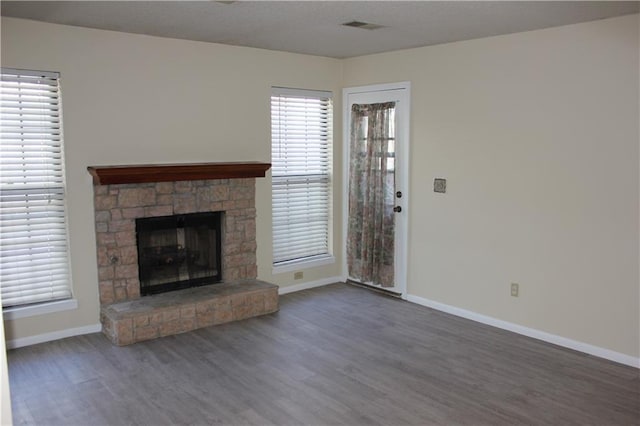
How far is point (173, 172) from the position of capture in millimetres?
4617

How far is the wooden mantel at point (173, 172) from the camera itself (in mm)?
4305

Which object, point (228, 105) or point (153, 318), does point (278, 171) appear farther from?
point (153, 318)

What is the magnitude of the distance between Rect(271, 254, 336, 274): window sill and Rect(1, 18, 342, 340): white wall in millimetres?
206

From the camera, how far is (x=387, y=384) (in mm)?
3650

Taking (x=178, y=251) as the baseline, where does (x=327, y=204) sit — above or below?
above

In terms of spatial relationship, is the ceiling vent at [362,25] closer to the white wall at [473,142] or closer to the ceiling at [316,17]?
the ceiling at [316,17]

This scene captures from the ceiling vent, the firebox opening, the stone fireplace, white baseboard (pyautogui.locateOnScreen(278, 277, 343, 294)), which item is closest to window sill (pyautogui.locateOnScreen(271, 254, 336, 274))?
white baseboard (pyautogui.locateOnScreen(278, 277, 343, 294))

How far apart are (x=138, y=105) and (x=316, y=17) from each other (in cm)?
177

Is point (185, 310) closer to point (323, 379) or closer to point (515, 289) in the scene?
point (323, 379)

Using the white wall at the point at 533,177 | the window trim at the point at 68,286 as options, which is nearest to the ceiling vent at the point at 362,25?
the white wall at the point at 533,177

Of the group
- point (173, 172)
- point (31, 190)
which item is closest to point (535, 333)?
point (173, 172)

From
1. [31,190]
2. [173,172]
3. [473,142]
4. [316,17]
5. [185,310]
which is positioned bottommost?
[185,310]

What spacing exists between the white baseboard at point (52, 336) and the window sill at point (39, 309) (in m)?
0.18

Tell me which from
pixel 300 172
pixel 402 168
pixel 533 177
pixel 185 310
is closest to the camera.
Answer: pixel 533 177
